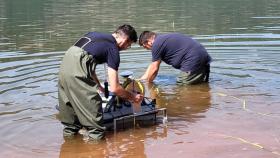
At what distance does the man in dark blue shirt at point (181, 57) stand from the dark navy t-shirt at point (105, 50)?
3617 mm

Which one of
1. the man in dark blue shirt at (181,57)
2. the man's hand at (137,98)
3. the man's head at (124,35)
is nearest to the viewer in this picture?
the man's head at (124,35)

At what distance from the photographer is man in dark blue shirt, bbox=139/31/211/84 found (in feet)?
37.5

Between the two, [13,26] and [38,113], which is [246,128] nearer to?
→ [38,113]

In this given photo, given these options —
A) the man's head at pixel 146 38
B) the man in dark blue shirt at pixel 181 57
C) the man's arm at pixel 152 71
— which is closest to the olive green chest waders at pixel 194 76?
the man in dark blue shirt at pixel 181 57

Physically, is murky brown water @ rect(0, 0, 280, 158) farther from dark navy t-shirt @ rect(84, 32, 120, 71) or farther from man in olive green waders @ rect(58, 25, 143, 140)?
dark navy t-shirt @ rect(84, 32, 120, 71)

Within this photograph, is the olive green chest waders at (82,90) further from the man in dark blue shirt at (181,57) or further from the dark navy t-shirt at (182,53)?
the dark navy t-shirt at (182,53)

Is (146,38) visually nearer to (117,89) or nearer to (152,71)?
(152,71)

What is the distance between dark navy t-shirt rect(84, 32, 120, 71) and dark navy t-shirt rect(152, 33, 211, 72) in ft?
12.5

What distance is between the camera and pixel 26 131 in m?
8.58

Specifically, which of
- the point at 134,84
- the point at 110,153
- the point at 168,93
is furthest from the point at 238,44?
the point at 110,153

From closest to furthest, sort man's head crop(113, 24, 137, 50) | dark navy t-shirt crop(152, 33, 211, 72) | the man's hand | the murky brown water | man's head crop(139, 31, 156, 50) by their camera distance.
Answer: the murky brown water < man's head crop(113, 24, 137, 50) < the man's hand < man's head crop(139, 31, 156, 50) < dark navy t-shirt crop(152, 33, 211, 72)

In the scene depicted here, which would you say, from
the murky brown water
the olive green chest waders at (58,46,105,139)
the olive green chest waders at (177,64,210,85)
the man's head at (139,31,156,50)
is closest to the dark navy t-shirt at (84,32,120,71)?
the olive green chest waders at (58,46,105,139)

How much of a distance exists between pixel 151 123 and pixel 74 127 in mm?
1454

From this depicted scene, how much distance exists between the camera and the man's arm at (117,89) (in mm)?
7648
